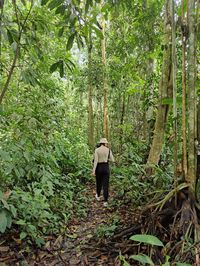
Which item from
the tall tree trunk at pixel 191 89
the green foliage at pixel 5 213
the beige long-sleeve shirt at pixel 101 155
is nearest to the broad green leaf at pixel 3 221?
the green foliage at pixel 5 213

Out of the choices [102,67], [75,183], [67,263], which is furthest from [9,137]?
[102,67]

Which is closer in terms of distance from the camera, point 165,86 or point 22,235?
point 22,235

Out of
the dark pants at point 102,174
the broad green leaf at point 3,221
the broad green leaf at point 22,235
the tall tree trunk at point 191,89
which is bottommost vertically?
the broad green leaf at point 22,235

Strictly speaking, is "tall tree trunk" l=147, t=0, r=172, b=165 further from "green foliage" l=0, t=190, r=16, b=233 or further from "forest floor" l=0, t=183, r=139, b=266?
"green foliage" l=0, t=190, r=16, b=233

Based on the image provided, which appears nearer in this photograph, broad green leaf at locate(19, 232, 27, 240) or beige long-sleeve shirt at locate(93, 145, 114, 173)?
broad green leaf at locate(19, 232, 27, 240)

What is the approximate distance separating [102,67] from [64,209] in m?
8.09

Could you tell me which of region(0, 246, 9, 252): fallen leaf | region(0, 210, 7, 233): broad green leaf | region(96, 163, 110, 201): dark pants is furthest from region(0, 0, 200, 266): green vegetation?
region(96, 163, 110, 201): dark pants

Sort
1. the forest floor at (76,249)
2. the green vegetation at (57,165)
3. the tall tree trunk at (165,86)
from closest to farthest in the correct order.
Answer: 1. the green vegetation at (57,165)
2. the forest floor at (76,249)
3. the tall tree trunk at (165,86)

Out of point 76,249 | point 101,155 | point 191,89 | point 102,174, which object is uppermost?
point 191,89

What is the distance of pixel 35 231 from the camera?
3.96 meters

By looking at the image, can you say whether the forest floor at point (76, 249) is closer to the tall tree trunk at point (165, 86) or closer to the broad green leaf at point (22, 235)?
the broad green leaf at point (22, 235)

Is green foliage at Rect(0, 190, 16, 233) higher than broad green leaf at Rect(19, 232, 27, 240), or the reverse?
green foliage at Rect(0, 190, 16, 233)

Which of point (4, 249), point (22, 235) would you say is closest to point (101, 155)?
point (22, 235)

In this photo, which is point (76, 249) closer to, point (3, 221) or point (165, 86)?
point (3, 221)
